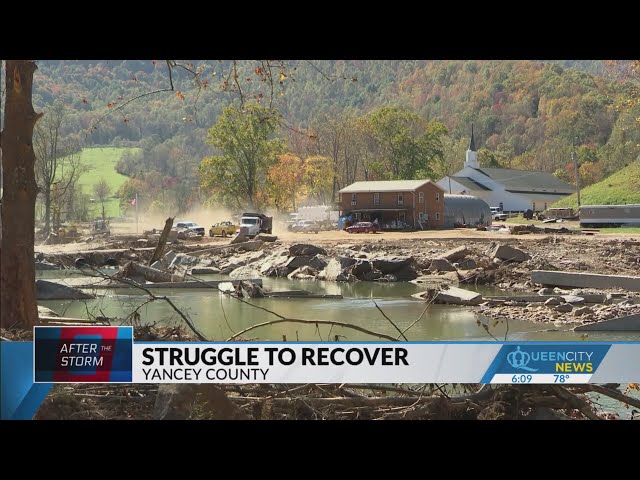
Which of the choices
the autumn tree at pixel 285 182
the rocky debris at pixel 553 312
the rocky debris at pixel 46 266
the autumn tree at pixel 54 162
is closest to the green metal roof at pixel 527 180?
the rocky debris at pixel 553 312

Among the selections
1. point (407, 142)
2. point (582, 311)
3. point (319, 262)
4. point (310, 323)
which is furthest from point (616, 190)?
point (319, 262)

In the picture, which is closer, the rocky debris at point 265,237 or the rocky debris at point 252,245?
the rocky debris at point 265,237

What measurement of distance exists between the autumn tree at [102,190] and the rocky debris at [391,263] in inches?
102

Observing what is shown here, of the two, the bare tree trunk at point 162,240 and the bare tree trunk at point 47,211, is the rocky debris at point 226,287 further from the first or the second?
the bare tree trunk at point 47,211

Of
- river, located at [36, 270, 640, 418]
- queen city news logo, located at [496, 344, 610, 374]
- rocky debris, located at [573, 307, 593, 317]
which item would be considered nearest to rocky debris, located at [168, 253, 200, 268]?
river, located at [36, 270, 640, 418]

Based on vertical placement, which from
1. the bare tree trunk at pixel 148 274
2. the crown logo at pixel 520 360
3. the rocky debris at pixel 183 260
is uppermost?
the rocky debris at pixel 183 260

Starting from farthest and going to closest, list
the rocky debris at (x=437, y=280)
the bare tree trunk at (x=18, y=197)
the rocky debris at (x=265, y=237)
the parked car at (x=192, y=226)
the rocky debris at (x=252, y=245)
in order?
the rocky debris at (x=437, y=280) → the rocky debris at (x=252, y=245) → the rocky debris at (x=265, y=237) → the parked car at (x=192, y=226) → the bare tree trunk at (x=18, y=197)

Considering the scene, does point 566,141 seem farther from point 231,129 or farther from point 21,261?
point 21,261

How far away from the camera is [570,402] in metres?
6.48

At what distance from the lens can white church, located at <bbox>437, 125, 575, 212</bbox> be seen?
297 inches

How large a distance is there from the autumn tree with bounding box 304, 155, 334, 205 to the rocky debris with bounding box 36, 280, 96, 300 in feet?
6.92

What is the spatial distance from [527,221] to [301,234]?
2044 mm

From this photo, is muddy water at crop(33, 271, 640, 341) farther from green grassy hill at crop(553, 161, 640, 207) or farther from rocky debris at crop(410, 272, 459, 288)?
green grassy hill at crop(553, 161, 640, 207)

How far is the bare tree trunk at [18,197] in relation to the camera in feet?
22.3
